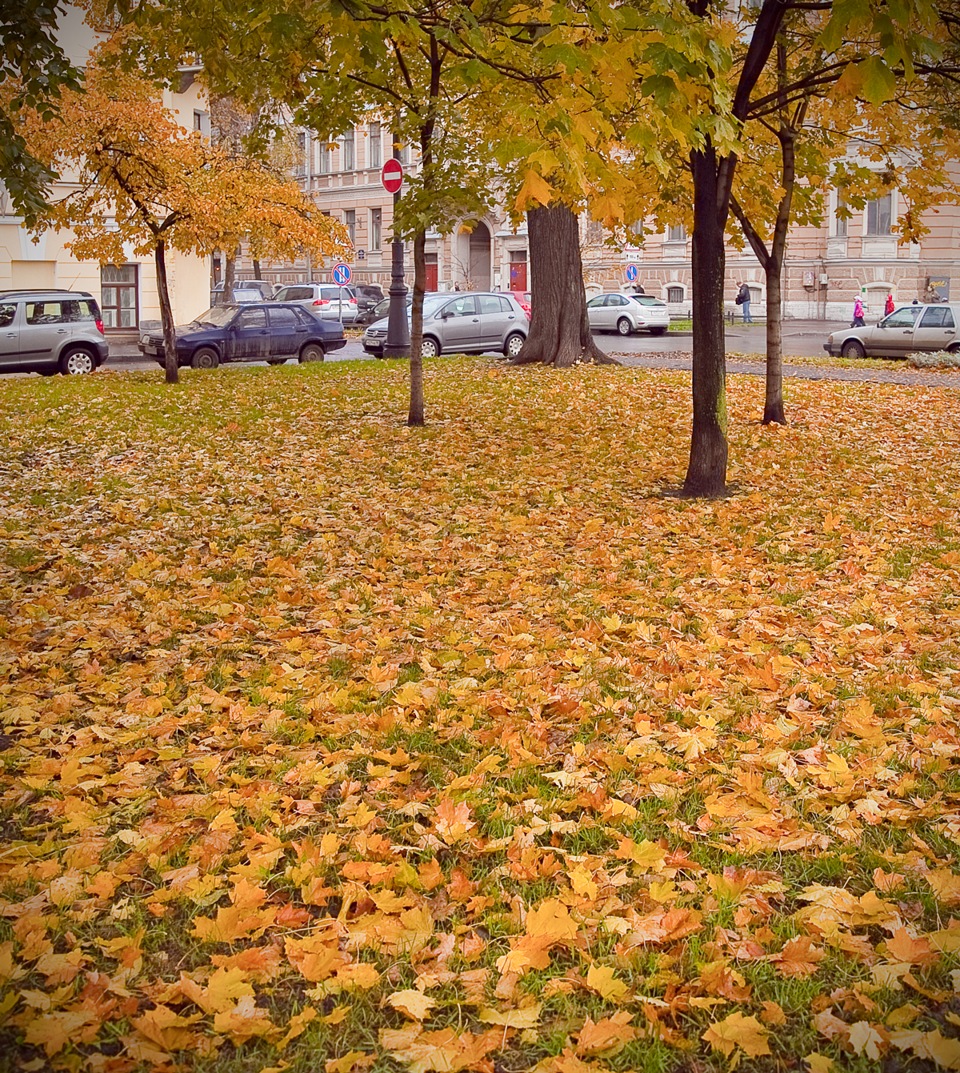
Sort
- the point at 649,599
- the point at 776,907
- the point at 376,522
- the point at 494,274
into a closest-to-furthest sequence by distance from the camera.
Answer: the point at 776,907 < the point at 649,599 < the point at 376,522 < the point at 494,274

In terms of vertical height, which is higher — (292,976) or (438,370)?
(438,370)

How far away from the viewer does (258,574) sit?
7340 millimetres

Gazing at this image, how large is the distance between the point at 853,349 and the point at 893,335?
102cm

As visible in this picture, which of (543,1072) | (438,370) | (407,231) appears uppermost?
(407,231)

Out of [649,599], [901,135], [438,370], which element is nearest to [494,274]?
[438,370]

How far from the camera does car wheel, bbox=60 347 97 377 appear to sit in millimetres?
23656

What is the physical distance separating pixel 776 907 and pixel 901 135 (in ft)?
38.6

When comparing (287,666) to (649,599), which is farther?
(649,599)

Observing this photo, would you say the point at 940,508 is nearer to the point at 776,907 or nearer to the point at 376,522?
the point at 376,522

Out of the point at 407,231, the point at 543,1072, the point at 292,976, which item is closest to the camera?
the point at 543,1072

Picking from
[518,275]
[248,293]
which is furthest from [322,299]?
[518,275]

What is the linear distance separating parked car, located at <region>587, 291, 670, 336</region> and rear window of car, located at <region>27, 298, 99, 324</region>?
1947cm

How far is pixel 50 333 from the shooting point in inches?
922

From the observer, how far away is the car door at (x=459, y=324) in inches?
1018
